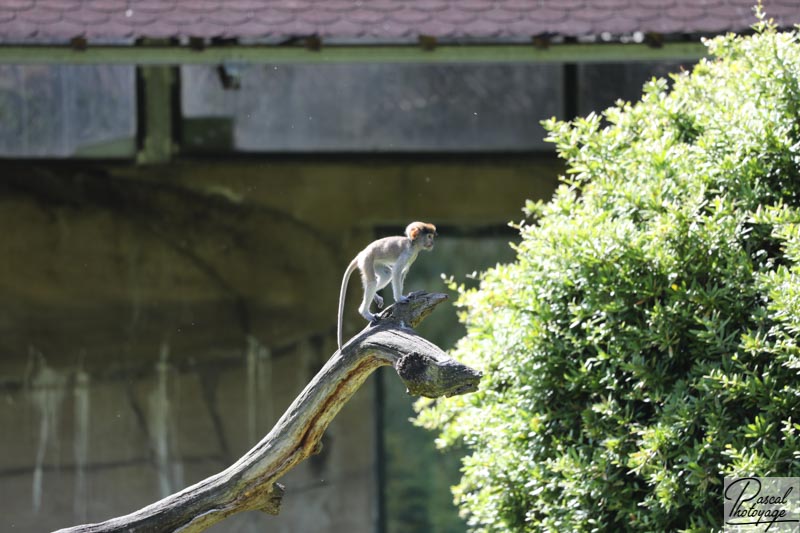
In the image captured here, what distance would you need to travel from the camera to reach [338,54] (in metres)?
7.31

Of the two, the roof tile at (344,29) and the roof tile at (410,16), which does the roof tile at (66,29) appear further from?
the roof tile at (410,16)

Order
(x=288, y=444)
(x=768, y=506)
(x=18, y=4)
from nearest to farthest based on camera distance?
(x=768, y=506), (x=288, y=444), (x=18, y=4)

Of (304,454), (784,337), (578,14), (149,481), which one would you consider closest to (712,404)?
(784,337)

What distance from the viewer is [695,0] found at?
752cm

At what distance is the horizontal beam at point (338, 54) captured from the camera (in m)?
7.27

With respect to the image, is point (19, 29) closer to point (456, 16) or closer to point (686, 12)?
point (456, 16)

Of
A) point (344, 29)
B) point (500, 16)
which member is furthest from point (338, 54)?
point (500, 16)

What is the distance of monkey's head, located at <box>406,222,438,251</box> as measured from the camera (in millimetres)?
4945

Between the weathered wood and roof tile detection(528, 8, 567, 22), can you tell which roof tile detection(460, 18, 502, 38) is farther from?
the weathered wood

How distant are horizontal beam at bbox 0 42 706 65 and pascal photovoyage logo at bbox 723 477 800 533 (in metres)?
3.56

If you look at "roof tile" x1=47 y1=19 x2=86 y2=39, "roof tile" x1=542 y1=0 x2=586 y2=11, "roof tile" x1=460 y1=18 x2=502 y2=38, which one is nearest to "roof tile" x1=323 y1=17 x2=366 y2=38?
"roof tile" x1=460 y1=18 x2=502 y2=38

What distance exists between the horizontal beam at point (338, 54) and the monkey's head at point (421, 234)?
2552 millimetres

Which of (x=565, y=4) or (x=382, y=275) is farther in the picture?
(x=565, y=4)

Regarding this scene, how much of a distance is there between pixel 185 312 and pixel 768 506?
16.8ft
